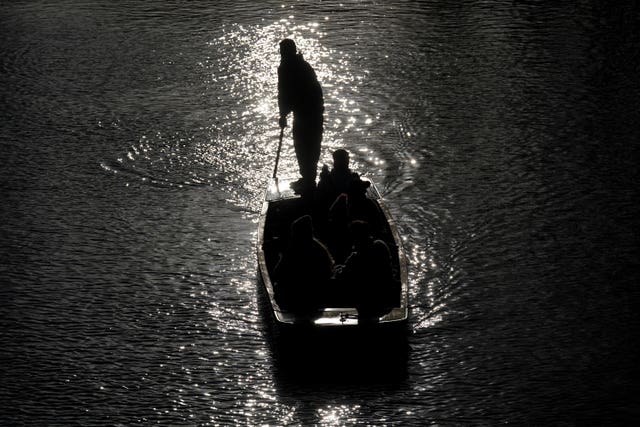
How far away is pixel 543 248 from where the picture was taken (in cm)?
1670

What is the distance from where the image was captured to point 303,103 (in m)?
18.1

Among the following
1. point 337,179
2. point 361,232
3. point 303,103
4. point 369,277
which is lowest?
point 369,277

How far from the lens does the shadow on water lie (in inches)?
525

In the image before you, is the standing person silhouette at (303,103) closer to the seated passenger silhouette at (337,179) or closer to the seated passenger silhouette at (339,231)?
the seated passenger silhouette at (337,179)

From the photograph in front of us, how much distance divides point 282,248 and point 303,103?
10.4ft

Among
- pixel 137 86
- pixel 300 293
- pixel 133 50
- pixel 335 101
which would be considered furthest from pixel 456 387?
pixel 133 50

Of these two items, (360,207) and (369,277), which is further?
(360,207)

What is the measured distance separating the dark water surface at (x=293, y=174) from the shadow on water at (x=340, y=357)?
71 millimetres

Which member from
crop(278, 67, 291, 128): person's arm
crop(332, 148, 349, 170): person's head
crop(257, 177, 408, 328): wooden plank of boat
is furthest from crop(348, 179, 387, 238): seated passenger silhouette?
crop(278, 67, 291, 128): person's arm

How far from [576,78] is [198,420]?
528 inches

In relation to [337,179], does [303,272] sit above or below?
below

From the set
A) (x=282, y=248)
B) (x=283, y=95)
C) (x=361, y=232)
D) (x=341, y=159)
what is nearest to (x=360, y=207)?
(x=341, y=159)

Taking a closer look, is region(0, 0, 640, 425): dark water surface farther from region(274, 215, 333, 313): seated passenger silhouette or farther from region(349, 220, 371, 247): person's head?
region(349, 220, 371, 247): person's head

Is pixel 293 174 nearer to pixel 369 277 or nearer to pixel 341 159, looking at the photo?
pixel 341 159
